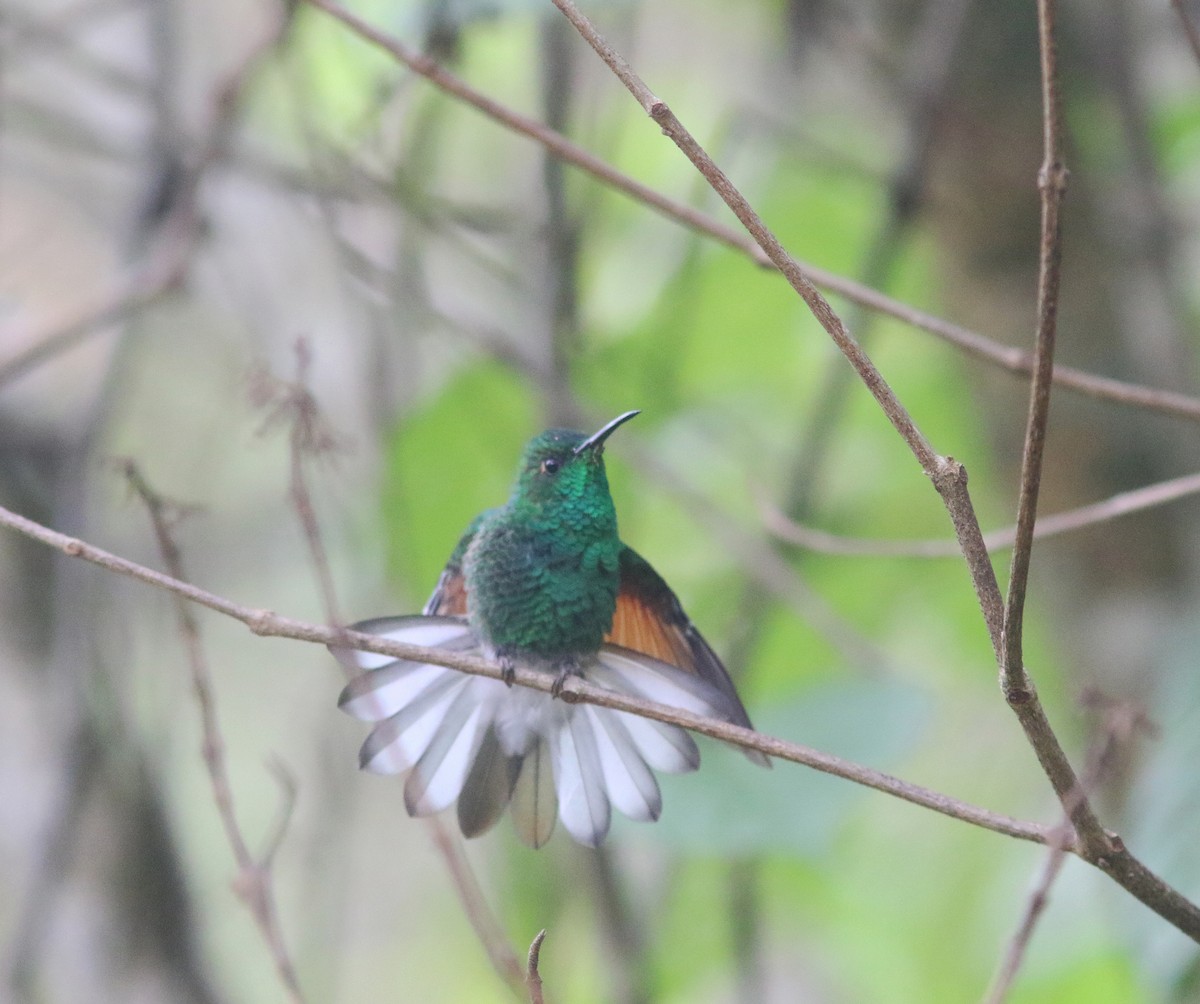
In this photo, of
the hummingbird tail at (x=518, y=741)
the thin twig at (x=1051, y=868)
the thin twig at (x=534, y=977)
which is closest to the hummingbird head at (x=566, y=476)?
the hummingbird tail at (x=518, y=741)

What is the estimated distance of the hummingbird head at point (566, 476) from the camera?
7.89 feet

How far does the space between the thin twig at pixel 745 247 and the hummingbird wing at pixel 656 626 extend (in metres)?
0.52

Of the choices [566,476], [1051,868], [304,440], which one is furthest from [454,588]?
[1051,868]

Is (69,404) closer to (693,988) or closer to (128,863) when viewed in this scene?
(128,863)

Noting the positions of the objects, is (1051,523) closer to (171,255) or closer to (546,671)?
(546,671)

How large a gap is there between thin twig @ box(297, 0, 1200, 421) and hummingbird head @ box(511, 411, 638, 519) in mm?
446

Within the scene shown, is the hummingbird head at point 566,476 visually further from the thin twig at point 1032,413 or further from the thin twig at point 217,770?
the thin twig at point 1032,413

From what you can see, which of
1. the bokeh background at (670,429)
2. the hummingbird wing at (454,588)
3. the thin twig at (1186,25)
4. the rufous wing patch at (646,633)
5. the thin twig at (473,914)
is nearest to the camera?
the thin twig at (1186,25)

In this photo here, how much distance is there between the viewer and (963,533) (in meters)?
1.22

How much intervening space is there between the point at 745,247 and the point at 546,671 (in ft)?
2.69

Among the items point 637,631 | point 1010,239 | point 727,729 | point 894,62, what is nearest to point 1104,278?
point 1010,239

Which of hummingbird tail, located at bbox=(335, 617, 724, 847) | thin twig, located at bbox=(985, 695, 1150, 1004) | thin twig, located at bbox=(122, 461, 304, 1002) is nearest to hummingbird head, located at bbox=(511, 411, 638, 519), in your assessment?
hummingbird tail, located at bbox=(335, 617, 724, 847)

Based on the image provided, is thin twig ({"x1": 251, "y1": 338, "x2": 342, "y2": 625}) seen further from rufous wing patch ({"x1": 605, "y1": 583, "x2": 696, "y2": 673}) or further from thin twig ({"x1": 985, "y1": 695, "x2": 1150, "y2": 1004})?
thin twig ({"x1": 985, "y1": 695, "x2": 1150, "y2": 1004})

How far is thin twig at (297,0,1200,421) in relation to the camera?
1989 millimetres
